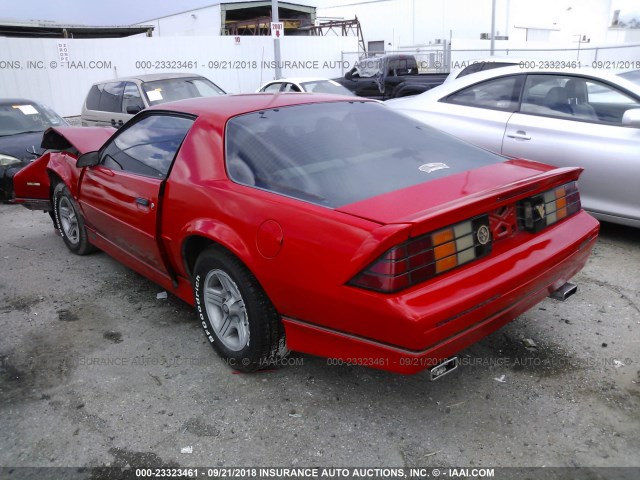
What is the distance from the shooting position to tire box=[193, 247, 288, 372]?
2725 millimetres

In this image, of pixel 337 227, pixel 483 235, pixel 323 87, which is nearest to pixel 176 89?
pixel 323 87

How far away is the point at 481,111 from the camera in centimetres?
544

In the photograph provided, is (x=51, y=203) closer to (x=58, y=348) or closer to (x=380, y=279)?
(x=58, y=348)

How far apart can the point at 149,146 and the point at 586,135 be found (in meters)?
3.61

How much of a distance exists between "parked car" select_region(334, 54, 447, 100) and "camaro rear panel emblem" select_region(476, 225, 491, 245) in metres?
9.24

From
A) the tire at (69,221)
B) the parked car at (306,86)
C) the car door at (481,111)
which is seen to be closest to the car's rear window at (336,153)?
the car door at (481,111)

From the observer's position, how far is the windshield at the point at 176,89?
345 inches

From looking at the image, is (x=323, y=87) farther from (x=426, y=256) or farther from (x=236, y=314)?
(x=426, y=256)

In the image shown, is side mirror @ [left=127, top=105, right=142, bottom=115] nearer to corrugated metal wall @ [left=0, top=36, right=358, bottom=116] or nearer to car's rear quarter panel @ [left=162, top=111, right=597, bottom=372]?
car's rear quarter panel @ [left=162, top=111, right=597, bottom=372]

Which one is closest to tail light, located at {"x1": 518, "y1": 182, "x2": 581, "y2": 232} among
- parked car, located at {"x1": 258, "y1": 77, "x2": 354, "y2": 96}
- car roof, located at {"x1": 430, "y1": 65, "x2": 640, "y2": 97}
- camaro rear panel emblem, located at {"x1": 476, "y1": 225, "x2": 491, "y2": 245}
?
camaro rear panel emblem, located at {"x1": 476, "y1": 225, "x2": 491, "y2": 245}

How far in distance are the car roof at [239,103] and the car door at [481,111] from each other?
6.56 ft

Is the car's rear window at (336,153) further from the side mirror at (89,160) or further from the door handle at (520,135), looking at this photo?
the door handle at (520,135)

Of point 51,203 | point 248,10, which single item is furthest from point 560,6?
point 51,203

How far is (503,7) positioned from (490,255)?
148 ft
